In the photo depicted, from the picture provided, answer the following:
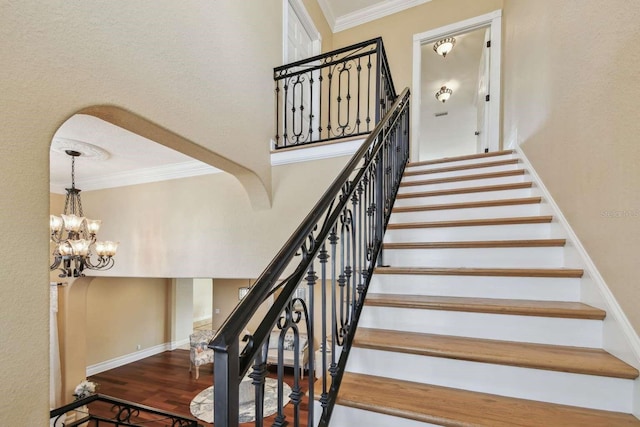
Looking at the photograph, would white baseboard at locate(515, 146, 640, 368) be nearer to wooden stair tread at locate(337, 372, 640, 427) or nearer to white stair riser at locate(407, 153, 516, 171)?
wooden stair tread at locate(337, 372, 640, 427)

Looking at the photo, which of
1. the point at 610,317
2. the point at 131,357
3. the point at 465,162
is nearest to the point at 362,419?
the point at 610,317

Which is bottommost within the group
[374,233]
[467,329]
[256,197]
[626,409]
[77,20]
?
[626,409]

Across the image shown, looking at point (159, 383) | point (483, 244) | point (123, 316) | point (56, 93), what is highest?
point (56, 93)

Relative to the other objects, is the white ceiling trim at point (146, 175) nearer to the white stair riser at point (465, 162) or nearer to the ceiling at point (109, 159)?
the ceiling at point (109, 159)

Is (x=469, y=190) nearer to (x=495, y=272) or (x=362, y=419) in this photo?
(x=495, y=272)

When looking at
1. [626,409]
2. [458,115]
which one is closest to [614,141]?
[626,409]

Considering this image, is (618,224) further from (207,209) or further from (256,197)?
(207,209)

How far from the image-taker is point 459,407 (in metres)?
1.12

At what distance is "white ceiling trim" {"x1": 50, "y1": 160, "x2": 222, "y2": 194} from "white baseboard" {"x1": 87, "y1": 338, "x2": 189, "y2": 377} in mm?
4342

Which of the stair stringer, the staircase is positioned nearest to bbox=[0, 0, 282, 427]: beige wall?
the staircase

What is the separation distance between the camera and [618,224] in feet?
4.21

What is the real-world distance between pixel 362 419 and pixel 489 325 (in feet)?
2.47

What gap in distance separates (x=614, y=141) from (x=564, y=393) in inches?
43.6

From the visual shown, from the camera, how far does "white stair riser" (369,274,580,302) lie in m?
1.53
